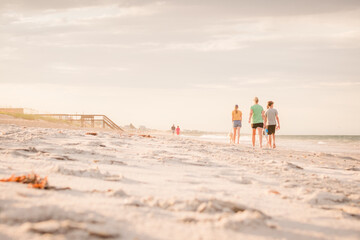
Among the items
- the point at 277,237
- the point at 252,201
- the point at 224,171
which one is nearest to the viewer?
the point at 277,237

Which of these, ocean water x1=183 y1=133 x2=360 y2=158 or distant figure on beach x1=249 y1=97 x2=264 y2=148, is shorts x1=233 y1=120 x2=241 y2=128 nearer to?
distant figure on beach x1=249 y1=97 x2=264 y2=148

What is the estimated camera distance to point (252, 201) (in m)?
1.87

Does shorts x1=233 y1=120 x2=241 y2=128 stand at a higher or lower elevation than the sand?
higher

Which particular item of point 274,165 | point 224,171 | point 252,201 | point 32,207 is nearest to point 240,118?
point 274,165

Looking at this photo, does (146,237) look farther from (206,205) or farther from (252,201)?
(252,201)

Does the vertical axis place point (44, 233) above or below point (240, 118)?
below

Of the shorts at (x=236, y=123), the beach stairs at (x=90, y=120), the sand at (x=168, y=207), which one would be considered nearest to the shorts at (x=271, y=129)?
the shorts at (x=236, y=123)

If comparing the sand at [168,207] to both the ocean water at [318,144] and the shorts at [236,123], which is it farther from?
the ocean water at [318,144]

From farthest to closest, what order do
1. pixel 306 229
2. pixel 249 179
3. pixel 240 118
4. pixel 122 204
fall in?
pixel 240 118, pixel 249 179, pixel 122 204, pixel 306 229

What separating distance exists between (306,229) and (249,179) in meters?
1.22

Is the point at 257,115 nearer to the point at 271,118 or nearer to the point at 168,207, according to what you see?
the point at 271,118

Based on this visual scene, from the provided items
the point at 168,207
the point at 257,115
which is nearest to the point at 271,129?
the point at 257,115

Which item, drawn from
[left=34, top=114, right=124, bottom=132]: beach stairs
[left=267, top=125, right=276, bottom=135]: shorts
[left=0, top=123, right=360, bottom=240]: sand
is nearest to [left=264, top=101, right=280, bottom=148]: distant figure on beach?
[left=267, top=125, right=276, bottom=135]: shorts

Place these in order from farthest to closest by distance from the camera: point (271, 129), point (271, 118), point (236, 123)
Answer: point (236, 123) → point (271, 129) → point (271, 118)
